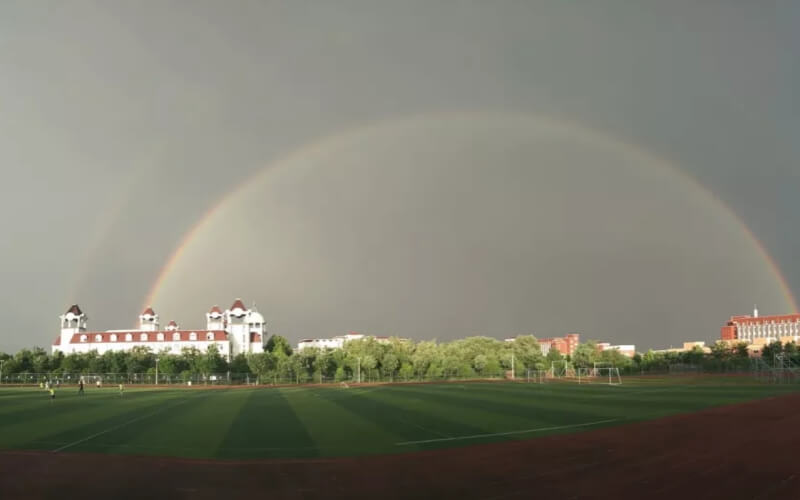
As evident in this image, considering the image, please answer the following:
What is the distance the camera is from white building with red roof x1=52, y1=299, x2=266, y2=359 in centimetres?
16625

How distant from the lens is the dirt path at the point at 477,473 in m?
18.5

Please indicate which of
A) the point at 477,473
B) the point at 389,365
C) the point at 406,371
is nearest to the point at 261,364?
the point at 389,365

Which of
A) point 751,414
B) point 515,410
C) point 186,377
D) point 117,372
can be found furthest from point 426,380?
point 751,414

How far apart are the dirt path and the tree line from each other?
288 ft

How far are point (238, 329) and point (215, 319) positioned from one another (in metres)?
14.1

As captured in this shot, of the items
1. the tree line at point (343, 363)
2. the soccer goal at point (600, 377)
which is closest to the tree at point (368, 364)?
the tree line at point (343, 363)

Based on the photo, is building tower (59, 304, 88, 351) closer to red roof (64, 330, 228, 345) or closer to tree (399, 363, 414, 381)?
red roof (64, 330, 228, 345)

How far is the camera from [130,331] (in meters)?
170

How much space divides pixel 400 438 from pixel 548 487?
40.6 feet

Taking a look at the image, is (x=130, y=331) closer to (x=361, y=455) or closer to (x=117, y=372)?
(x=117, y=372)

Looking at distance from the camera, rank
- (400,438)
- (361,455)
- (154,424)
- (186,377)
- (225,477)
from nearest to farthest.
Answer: (225,477), (361,455), (400,438), (154,424), (186,377)

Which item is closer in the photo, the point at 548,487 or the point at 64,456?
the point at 548,487

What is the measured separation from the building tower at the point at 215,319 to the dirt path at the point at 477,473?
531 ft

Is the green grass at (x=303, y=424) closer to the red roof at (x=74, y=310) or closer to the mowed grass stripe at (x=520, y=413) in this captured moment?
the mowed grass stripe at (x=520, y=413)
